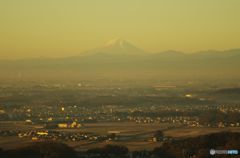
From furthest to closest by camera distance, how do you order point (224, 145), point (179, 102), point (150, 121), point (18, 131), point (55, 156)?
point (179, 102) → point (150, 121) → point (18, 131) → point (224, 145) → point (55, 156)

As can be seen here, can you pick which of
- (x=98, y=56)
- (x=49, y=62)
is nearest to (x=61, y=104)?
(x=49, y=62)

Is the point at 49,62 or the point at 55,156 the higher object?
the point at 49,62

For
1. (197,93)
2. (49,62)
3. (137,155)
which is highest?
(49,62)

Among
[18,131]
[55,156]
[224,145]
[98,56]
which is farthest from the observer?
[98,56]

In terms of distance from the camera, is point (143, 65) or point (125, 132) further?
point (143, 65)

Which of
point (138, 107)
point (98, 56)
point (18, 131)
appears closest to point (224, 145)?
point (18, 131)

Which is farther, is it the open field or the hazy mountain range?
the hazy mountain range

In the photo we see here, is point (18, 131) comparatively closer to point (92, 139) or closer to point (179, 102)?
point (92, 139)

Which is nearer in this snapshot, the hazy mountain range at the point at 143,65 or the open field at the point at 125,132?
the open field at the point at 125,132

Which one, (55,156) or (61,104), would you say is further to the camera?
(61,104)

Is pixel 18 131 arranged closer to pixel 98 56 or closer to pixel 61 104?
pixel 61 104
